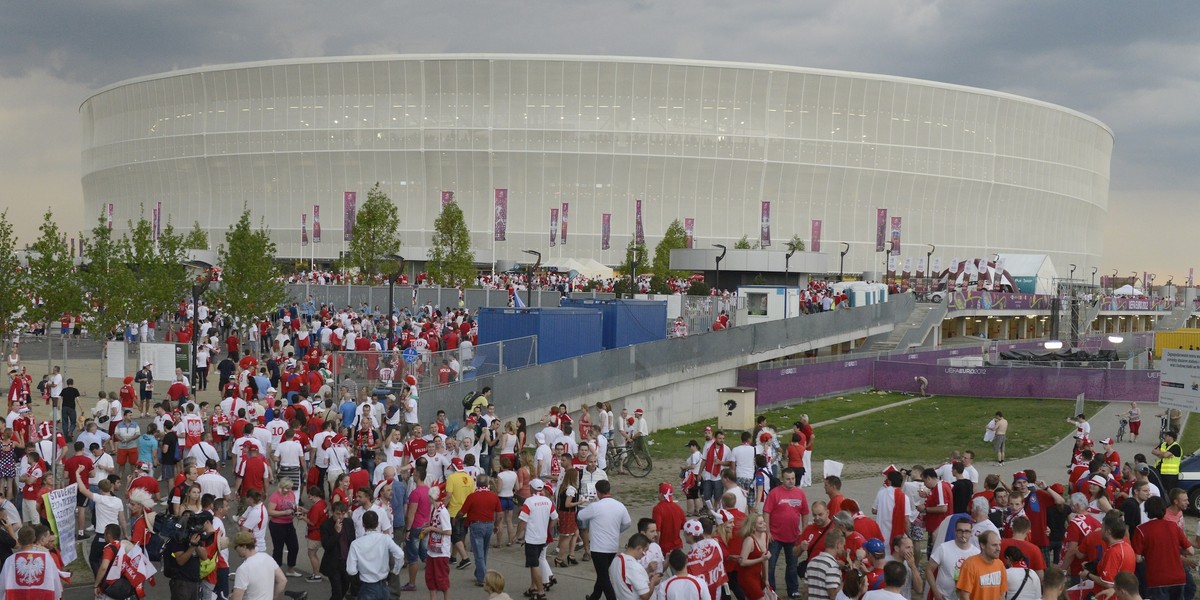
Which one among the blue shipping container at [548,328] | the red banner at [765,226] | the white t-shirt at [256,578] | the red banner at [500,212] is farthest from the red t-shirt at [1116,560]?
the red banner at [765,226]

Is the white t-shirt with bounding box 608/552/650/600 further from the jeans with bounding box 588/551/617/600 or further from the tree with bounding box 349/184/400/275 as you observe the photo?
the tree with bounding box 349/184/400/275

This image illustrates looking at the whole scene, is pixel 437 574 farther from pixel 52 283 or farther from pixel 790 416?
pixel 52 283

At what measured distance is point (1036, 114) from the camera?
399 ft

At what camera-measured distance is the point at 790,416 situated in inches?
1278

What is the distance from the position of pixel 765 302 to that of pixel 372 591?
1289 inches

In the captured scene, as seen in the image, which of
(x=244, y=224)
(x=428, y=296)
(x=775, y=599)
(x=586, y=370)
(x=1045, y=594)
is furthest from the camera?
(x=428, y=296)

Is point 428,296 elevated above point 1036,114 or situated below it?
below

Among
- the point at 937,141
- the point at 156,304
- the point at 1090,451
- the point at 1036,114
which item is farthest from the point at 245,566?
the point at 1036,114

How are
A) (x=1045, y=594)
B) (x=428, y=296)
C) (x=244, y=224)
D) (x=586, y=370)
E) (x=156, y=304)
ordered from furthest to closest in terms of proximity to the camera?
(x=428, y=296) < (x=244, y=224) < (x=156, y=304) < (x=586, y=370) < (x=1045, y=594)

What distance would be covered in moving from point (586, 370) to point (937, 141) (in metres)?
95.3

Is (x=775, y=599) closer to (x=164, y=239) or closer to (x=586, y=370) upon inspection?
(x=586, y=370)

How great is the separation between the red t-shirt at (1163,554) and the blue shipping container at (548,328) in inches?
703

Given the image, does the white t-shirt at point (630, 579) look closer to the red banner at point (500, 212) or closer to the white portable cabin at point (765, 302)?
the white portable cabin at point (765, 302)

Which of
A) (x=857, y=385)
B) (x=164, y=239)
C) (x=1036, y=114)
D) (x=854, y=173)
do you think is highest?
(x=1036, y=114)
